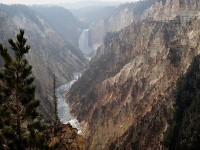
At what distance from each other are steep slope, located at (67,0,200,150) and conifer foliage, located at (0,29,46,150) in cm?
4089

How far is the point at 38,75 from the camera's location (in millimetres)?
154500

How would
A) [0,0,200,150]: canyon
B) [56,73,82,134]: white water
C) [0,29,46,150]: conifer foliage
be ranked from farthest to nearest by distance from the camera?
[56,73,82,134]: white water
[0,0,200,150]: canyon
[0,29,46,150]: conifer foliage

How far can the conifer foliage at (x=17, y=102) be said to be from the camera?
29.8m

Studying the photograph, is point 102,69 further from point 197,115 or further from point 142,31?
point 197,115

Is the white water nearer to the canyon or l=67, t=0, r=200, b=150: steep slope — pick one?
the canyon

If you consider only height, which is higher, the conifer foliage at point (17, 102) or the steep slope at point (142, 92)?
the conifer foliage at point (17, 102)

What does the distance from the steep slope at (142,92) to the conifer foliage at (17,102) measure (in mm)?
40893

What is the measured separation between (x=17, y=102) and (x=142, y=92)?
208ft

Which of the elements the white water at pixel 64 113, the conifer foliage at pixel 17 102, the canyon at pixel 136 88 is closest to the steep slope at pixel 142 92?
the canyon at pixel 136 88

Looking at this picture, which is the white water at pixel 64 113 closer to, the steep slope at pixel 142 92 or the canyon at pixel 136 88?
the canyon at pixel 136 88

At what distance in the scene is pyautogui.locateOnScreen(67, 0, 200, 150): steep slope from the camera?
246 ft

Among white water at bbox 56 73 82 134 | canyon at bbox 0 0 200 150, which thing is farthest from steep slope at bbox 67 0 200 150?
white water at bbox 56 73 82 134

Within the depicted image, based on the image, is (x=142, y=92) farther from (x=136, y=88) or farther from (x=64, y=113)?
(x=64, y=113)

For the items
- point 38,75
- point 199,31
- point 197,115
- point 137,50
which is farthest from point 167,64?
point 38,75
